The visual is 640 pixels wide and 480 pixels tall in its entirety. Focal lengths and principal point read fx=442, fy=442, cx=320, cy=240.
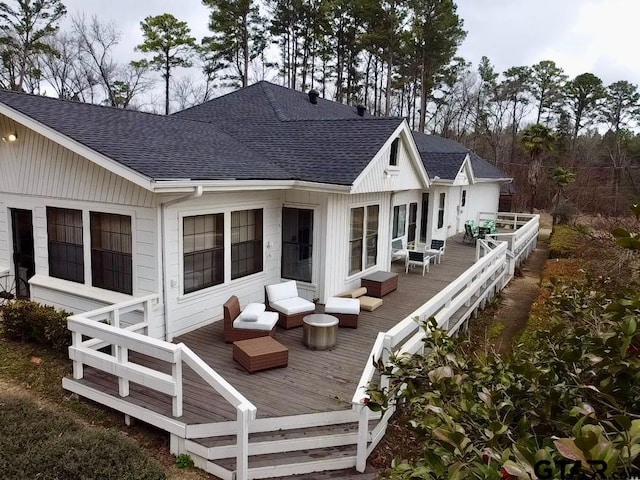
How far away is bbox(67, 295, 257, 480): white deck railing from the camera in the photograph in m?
4.71

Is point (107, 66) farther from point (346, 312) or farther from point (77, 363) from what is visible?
point (77, 363)

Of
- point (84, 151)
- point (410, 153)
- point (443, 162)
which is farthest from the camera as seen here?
point (443, 162)

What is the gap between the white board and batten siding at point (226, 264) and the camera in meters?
7.38

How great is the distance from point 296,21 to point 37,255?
27063 millimetres

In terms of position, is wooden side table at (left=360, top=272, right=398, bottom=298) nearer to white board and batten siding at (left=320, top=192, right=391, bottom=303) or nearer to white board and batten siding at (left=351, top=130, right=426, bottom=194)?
white board and batten siding at (left=320, top=192, right=391, bottom=303)

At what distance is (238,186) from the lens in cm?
802

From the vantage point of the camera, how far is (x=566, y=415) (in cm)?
196

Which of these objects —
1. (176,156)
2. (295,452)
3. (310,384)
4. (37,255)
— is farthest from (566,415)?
(37,255)

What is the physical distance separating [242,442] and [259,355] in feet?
5.64

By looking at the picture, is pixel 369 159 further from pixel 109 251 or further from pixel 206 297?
pixel 109 251

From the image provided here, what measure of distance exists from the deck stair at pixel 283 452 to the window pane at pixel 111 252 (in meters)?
3.62

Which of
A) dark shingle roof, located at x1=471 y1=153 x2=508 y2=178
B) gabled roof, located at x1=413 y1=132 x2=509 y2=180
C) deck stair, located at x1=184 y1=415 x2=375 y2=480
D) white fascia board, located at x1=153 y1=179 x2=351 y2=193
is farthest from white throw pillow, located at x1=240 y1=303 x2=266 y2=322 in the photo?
dark shingle roof, located at x1=471 y1=153 x2=508 y2=178

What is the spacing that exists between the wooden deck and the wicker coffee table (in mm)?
98

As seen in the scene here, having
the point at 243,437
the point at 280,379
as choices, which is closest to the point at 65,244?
the point at 280,379
